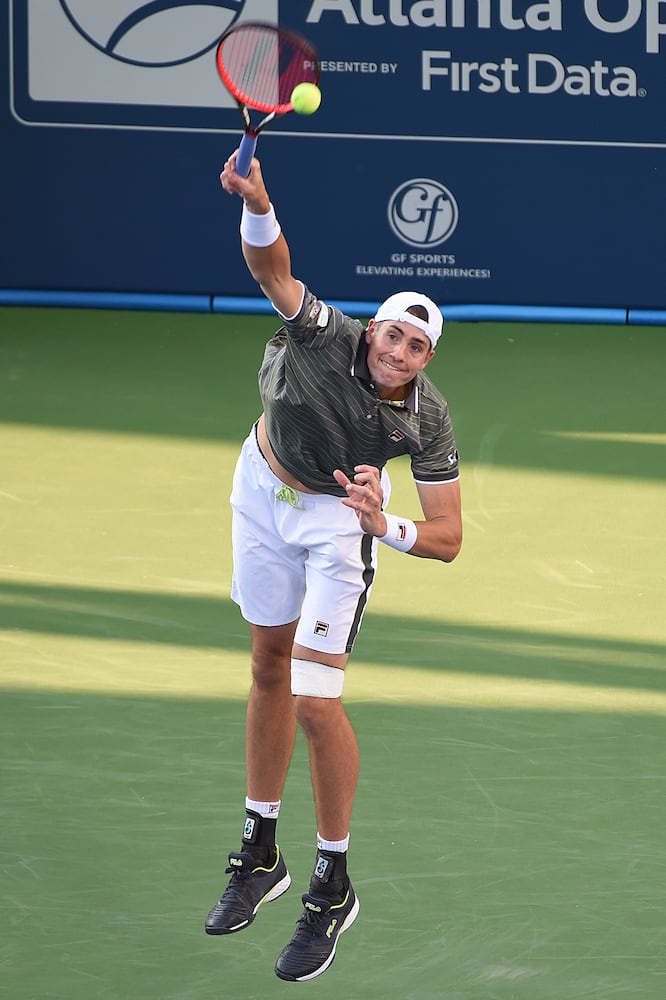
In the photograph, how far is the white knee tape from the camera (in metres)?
4.77

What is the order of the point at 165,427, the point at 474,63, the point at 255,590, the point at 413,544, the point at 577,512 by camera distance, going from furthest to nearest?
the point at 474,63 < the point at 165,427 < the point at 577,512 < the point at 255,590 < the point at 413,544

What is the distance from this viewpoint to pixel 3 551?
826 centimetres

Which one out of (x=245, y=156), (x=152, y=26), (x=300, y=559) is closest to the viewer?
(x=245, y=156)

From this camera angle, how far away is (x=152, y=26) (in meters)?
12.1

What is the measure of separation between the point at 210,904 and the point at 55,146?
27.1 feet

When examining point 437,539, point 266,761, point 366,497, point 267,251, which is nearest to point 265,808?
point 266,761

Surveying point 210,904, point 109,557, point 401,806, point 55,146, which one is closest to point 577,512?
point 109,557

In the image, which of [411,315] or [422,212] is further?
[422,212]

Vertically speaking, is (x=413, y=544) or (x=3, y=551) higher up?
(x=413, y=544)

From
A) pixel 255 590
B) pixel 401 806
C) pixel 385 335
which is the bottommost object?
pixel 401 806

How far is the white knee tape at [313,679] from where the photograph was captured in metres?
4.77

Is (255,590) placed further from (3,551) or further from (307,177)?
(307,177)

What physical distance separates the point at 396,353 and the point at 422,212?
7759 millimetres

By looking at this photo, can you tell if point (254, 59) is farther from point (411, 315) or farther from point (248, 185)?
point (411, 315)
